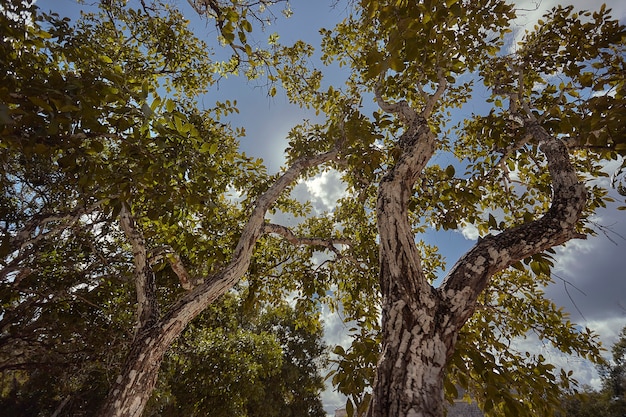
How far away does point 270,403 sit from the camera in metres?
15.8

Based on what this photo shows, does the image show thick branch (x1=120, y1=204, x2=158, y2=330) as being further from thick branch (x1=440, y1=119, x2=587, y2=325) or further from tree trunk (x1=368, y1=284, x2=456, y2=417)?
thick branch (x1=440, y1=119, x2=587, y2=325)

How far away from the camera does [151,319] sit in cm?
458

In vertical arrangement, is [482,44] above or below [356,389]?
above

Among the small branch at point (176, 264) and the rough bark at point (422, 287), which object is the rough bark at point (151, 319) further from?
the rough bark at point (422, 287)

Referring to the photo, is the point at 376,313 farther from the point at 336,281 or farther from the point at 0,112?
the point at 0,112

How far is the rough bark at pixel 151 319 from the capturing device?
3664mm

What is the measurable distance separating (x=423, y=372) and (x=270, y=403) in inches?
656

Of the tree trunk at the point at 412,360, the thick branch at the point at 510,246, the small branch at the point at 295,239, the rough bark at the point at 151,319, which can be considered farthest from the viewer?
the small branch at the point at 295,239

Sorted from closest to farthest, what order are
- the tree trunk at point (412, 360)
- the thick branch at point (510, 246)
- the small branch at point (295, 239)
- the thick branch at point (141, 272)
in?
the tree trunk at point (412, 360) → the thick branch at point (510, 246) → the thick branch at point (141, 272) → the small branch at point (295, 239)

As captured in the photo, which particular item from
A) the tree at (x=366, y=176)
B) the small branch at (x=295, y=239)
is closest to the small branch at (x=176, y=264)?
the tree at (x=366, y=176)

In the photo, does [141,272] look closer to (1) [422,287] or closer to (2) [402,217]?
(2) [402,217]

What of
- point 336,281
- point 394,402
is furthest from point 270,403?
point 394,402

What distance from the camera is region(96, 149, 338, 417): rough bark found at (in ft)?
12.0

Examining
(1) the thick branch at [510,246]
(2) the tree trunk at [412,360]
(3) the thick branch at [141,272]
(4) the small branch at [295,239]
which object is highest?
(4) the small branch at [295,239]
